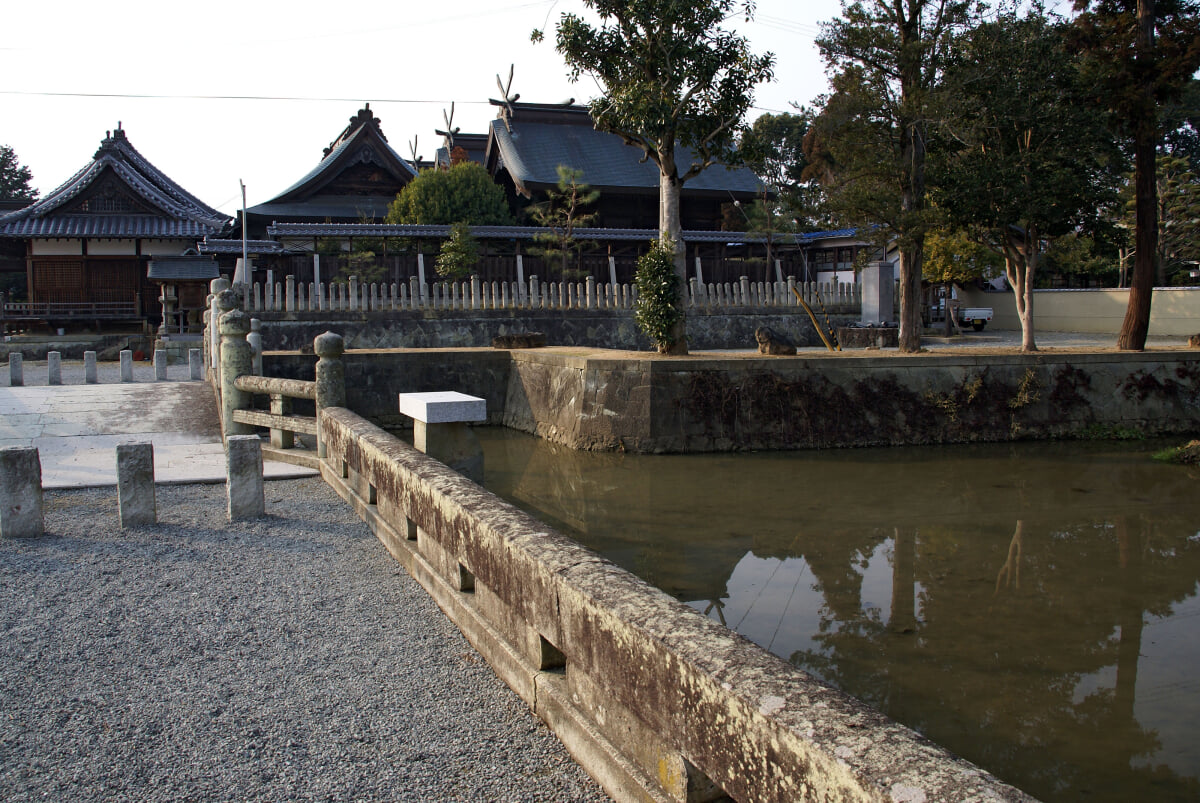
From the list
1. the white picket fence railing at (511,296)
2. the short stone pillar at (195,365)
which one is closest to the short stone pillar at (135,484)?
the short stone pillar at (195,365)

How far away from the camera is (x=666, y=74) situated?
12.7m

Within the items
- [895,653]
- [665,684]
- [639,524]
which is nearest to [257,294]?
[639,524]

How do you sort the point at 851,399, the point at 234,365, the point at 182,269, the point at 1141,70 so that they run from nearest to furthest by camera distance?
the point at 234,365
the point at 851,399
the point at 1141,70
the point at 182,269

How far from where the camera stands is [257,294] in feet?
60.3

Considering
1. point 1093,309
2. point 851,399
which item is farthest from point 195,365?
point 1093,309

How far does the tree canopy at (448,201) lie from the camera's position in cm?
2452

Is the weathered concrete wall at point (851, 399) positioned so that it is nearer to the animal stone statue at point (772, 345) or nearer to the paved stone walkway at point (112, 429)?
the animal stone statue at point (772, 345)

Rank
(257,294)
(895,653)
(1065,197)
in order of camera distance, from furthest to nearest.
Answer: (257,294)
(1065,197)
(895,653)

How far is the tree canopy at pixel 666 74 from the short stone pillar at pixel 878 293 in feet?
32.4

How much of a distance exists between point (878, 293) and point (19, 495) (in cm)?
1985

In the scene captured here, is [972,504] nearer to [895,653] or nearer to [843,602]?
[843,602]

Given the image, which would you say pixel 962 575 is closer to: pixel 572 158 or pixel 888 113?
pixel 888 113

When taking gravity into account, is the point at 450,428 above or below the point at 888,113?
below

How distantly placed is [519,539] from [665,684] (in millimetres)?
1231
